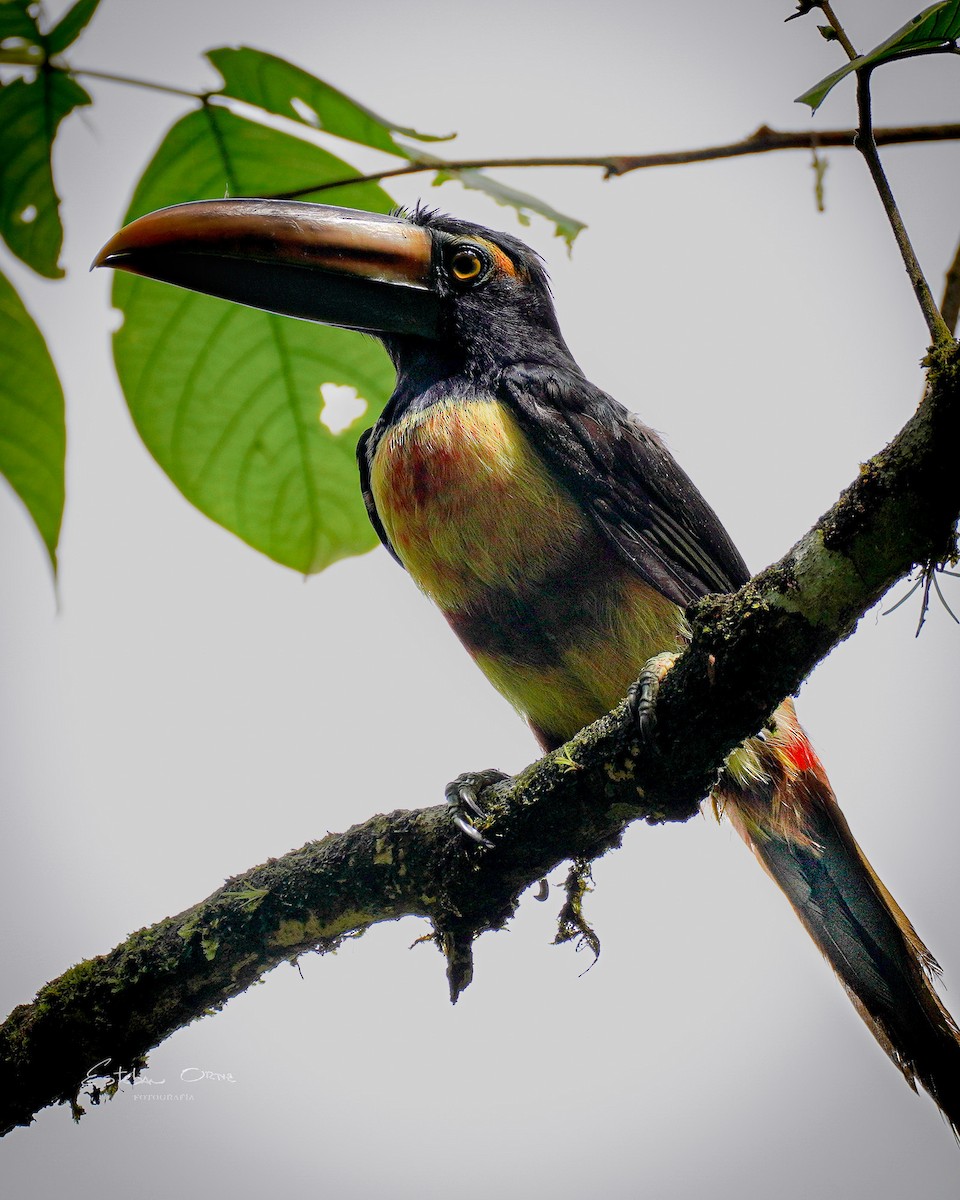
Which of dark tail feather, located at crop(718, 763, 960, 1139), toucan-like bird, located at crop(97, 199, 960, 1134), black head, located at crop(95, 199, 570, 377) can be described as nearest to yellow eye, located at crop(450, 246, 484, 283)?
black head, located at crop(95, 199, 570, 377)

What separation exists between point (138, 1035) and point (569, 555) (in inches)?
49.2

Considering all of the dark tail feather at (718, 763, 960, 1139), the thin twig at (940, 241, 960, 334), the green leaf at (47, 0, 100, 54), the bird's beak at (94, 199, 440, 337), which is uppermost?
the bird's beak at (94, 199, 440, 337)

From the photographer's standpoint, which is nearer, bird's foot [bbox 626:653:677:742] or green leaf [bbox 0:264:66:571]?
green leaf [bbox 0:264:66:571]

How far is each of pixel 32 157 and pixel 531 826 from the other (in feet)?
4.24

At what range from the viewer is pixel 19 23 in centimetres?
143

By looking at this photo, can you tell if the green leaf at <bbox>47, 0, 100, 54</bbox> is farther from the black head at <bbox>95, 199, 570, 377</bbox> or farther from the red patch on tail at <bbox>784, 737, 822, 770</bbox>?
the red patch on tail at <bbox>784, 737, 822, 770</bbox>

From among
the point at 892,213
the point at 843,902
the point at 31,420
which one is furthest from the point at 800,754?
Result: the point at 31,420

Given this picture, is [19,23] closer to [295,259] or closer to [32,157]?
[32,157]

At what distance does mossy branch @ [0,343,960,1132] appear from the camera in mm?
1337

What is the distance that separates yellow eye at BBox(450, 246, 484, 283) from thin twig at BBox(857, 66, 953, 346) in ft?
4.77

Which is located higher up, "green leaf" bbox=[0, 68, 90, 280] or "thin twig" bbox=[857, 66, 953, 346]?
"green leaf" bbox=[0, 68, 90, 280]

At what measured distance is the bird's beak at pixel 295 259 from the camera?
1.80 m

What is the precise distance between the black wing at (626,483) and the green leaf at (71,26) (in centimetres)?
108

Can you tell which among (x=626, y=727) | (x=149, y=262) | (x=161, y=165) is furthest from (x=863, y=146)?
(x=149, y=262)
